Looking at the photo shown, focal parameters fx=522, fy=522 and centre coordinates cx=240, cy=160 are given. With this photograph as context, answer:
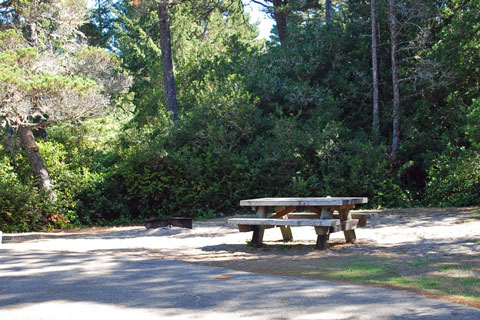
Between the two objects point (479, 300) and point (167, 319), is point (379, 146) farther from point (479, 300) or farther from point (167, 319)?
point (167, 319)

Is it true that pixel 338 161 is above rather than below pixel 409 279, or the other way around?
above

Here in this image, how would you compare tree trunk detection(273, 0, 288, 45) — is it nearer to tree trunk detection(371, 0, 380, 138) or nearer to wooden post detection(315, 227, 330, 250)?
tree trunk detection(371, 0, 380, 138)

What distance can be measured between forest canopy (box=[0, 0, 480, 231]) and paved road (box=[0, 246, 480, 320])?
25.7 ft

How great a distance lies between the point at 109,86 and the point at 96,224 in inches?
184

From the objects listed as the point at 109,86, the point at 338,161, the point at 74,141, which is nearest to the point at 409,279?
the point at 338,161

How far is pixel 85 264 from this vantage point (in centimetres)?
737

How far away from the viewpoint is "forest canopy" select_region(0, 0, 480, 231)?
1553 centimetres

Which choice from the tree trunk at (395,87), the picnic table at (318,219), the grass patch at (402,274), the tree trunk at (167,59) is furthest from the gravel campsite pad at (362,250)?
the tree trunk at (167,59)

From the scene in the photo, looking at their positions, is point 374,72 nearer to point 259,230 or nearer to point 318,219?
point 259,230

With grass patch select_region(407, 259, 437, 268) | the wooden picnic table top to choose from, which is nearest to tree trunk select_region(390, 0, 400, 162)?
the wooden picnic table top

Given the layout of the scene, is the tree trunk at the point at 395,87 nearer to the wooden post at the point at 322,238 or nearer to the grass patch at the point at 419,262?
the wooden post at the point at 322,238

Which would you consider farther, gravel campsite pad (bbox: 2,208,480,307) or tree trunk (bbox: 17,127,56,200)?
tree trunk (bbox: 17,127,56,200)

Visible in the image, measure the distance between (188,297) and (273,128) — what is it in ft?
42.4

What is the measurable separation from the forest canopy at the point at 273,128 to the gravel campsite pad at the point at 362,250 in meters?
3.25
